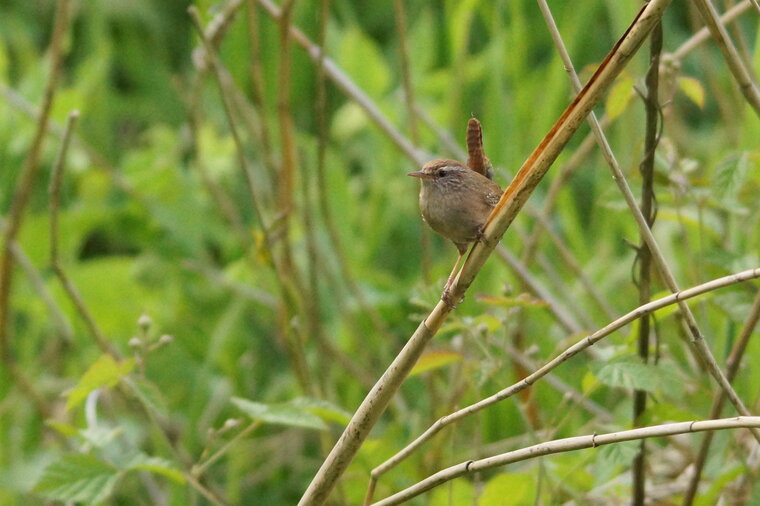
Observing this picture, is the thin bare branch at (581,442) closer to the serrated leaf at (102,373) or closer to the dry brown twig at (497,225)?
the dry brown twig at (497,225)

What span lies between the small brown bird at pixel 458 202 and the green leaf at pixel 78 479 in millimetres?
624

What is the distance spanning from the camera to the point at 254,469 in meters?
2.92

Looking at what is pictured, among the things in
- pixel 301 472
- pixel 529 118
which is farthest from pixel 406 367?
pixel 529 118

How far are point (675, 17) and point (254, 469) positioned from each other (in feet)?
7.80

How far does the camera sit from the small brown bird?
5.57 ft

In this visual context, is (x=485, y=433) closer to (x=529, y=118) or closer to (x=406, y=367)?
(x=529, y=118)

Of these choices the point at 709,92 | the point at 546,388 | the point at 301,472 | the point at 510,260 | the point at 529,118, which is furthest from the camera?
the point at 709,92

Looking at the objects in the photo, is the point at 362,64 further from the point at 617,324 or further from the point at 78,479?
the point at 617,324

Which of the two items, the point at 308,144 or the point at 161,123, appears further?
the point at 161,123

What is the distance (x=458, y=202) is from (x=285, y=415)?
435 millimetres

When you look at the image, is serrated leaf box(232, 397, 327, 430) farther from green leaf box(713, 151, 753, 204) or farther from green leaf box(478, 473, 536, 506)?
green leaf box(713, 151, 753, 204)

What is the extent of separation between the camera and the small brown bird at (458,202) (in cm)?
170

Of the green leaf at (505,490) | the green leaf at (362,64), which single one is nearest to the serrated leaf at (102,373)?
the green leaf at (505,490)

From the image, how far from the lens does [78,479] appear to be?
5.27 ft
